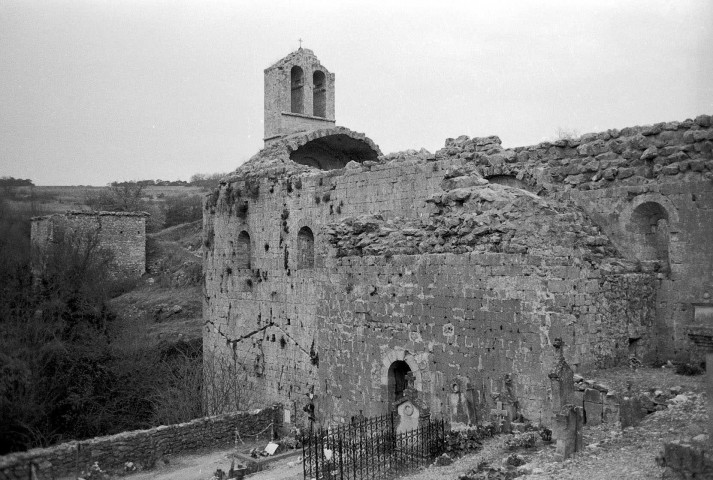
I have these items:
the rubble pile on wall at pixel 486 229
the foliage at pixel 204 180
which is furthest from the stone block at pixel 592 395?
the foliage at pixel 204 180

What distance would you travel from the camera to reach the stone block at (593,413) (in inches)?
364

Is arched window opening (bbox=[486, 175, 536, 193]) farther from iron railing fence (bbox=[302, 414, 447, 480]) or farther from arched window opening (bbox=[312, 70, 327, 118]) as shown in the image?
arched window opening (bbox=[312, 70, 327, 118])

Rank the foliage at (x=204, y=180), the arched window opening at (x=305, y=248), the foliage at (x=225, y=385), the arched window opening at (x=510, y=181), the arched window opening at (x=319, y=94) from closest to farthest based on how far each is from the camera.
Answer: the arched window opening at (x=510, y=181) < the foliage at (x=225, y=385) < the arched window opening at (x=305, y=248) < the arched window opening at (x=319, y=94) < the foliage at (x=204, y=180)

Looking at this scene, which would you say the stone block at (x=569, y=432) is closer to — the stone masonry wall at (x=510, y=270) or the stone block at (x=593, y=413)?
the stone block at (x=593, y=413)

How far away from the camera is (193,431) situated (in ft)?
41.6

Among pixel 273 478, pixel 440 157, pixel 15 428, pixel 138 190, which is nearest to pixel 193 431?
pixel 273 478

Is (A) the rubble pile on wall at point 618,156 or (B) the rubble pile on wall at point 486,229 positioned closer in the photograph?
(B) the rubble pile on wall at point 486,229

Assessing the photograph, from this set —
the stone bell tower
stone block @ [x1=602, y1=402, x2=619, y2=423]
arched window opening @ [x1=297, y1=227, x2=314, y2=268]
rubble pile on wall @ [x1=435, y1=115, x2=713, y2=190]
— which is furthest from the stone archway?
the stone bell tower

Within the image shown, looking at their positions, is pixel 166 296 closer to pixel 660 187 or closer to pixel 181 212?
pixel 181 212

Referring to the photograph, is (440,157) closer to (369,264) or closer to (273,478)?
(369,264)

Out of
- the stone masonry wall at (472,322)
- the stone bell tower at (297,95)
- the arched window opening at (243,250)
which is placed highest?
the stone bell tower at (297,95)

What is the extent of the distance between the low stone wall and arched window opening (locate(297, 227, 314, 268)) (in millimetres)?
4446

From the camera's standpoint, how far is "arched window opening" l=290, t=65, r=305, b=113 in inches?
909

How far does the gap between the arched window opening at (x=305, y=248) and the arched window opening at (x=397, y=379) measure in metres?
6.73
